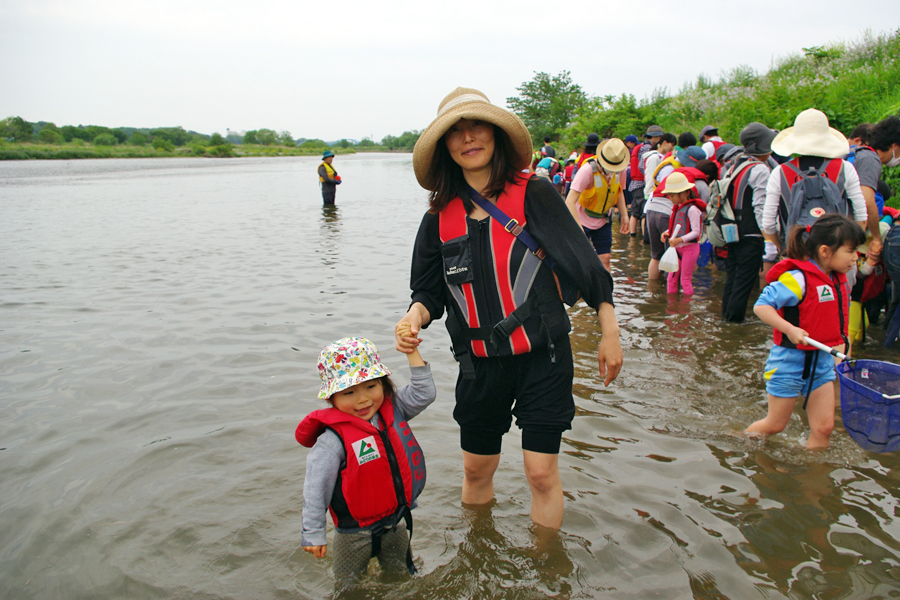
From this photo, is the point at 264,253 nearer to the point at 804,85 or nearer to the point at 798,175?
the point at 798,175

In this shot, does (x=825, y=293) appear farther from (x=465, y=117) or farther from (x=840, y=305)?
(x=465, y=117)

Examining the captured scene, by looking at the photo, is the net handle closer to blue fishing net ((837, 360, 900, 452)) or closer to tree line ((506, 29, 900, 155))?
blue fishing net ((837, 360, 900, 452))

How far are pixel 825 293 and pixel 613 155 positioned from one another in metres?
3.96

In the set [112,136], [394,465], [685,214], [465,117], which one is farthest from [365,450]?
Result: [112,136]

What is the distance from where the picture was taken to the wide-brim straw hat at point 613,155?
7195 mm

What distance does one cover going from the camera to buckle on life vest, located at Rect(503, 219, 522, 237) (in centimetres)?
273

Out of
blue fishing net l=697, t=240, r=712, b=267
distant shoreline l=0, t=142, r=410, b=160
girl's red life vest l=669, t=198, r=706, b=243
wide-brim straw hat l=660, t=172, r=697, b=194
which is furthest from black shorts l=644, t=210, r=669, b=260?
distant shoreline l=0, t=142, r=410, b=160

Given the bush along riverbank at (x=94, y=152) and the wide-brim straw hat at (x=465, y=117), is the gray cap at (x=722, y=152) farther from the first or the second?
the bush along riverbank at (x=94, y=152)

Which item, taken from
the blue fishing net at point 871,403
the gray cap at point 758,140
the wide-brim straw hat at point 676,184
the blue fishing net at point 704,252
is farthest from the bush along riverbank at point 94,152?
the blue fishing net at point 871,403

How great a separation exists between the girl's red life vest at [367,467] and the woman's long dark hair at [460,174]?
3.39 ft

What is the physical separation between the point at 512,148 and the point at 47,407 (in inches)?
184

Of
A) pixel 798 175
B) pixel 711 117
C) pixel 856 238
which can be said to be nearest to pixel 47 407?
pixel 856 238

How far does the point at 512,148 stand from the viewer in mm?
2834

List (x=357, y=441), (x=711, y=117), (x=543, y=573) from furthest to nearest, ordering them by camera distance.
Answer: (x=711, y=117) → (x=543, y=573) → (x=357, y=441)
